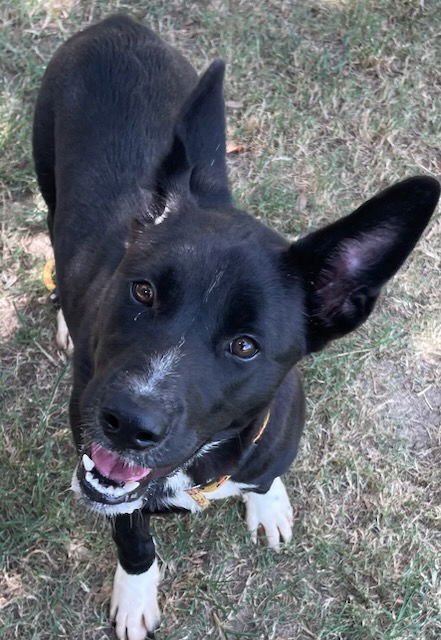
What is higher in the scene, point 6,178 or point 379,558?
point 6,178

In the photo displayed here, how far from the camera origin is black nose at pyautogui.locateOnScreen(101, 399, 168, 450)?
7.40 feet

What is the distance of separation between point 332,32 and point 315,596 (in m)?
3.80

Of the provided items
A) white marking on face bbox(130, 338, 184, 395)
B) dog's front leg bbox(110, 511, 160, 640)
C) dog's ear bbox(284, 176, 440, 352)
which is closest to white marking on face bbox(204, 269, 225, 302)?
white marking on face bbox(130, 338, 184, 395)

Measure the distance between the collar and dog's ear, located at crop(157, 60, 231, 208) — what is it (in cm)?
88

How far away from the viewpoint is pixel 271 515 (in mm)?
3914

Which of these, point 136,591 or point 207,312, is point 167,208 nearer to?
point 207,312

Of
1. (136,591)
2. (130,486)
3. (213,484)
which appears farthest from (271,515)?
(130,486)

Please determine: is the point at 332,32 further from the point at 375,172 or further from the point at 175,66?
the point at 175,66

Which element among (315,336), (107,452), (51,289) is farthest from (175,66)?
(107,452)

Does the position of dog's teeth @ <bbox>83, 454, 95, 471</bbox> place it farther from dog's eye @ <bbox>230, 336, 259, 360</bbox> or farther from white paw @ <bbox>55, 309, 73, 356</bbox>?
white paw @ <bbox>55, 309, 73, 356</bbox>

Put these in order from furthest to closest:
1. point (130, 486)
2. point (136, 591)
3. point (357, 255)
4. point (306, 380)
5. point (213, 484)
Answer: point (306, 380) → point (136, 591) → point (213, 484) → point (130, 486) → point (357, 255)

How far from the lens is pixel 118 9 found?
17.9ft

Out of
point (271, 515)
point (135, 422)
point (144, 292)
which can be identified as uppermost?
point (144, 292)

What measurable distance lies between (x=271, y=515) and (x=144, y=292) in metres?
1.83
